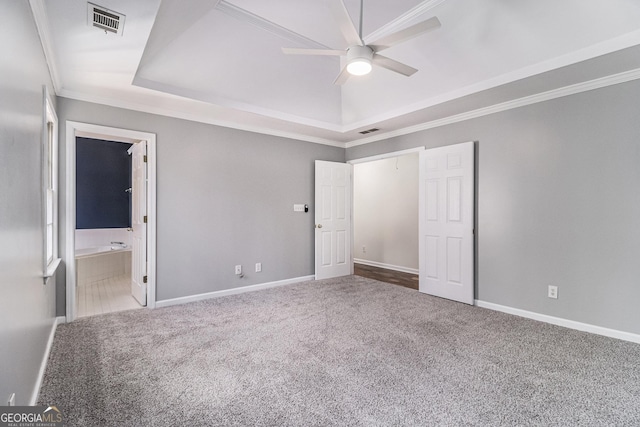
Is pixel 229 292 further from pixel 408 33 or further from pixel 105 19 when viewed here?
pixel 408 33

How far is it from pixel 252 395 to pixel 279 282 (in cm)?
293

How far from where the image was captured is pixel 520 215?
3.55 meters

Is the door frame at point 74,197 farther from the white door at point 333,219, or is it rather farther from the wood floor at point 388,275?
the wood floor at point 388,275

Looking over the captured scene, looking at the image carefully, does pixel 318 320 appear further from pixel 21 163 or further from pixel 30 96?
pixel 30 96

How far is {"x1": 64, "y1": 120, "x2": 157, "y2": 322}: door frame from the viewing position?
3.32 metres

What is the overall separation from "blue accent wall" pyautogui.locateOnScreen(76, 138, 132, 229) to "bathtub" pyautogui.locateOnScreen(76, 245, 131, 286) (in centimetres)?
67

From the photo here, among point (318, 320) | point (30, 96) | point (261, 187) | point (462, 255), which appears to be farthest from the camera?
point (261, 187)

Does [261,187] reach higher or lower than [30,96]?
lower

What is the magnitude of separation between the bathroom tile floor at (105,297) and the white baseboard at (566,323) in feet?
14.6

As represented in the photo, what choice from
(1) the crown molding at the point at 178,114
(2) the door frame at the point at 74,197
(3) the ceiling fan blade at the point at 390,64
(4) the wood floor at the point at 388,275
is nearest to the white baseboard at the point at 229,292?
(2) the door frame at the point at 74,197

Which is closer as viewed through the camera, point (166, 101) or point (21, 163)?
point (21, 163)

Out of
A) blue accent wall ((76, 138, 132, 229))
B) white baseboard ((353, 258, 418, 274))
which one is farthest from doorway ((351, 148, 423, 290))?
blue accent wall ((76, 138, 132, 229))

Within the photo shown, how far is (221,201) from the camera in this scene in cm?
434

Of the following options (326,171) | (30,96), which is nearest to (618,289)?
(326,171)
